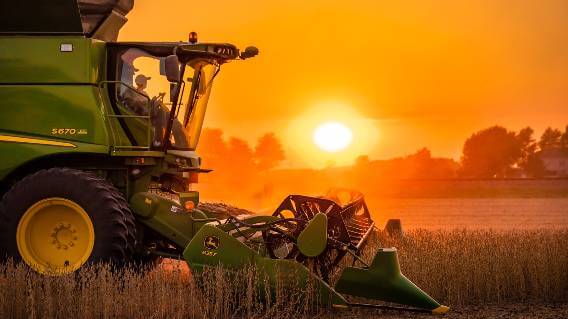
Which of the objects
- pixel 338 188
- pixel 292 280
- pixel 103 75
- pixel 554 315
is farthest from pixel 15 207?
pixel 554 315

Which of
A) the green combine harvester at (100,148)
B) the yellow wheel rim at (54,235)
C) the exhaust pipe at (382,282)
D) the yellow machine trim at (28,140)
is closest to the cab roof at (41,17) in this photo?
the green combine harvester at (100,148)

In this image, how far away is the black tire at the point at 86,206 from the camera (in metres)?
9.17

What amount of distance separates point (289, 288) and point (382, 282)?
2.71ft

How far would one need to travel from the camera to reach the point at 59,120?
9.78 m

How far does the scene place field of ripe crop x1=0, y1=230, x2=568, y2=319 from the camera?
7.90 metres

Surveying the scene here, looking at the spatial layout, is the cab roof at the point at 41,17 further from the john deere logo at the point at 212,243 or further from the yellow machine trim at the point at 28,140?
the john deere logo at the point at 212,243

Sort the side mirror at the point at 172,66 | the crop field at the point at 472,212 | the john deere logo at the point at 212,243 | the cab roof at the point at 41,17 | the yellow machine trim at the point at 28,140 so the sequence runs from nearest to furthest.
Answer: the john deere logo at the point at 212,243 < the side mirror at the point at 172,66 < the yellow machine trim at the point at 28,140 < the cab roof at the point at 41,17 < the crop field at the point at 472,212

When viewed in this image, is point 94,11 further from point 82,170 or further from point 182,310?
point 182,310

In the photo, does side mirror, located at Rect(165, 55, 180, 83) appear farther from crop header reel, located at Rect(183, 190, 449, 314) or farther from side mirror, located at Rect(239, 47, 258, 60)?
crop header reel, located at Rect(183, 190, 449, 314)

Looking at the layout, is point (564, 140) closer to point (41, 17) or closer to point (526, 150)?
point (526, 150)

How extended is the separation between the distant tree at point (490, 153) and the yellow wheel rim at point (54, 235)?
39910 mm

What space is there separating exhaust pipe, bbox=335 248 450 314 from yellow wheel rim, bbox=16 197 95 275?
2.91m

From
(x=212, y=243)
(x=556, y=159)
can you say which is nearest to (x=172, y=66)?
(x=212, y=243)

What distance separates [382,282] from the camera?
799 centimetres
